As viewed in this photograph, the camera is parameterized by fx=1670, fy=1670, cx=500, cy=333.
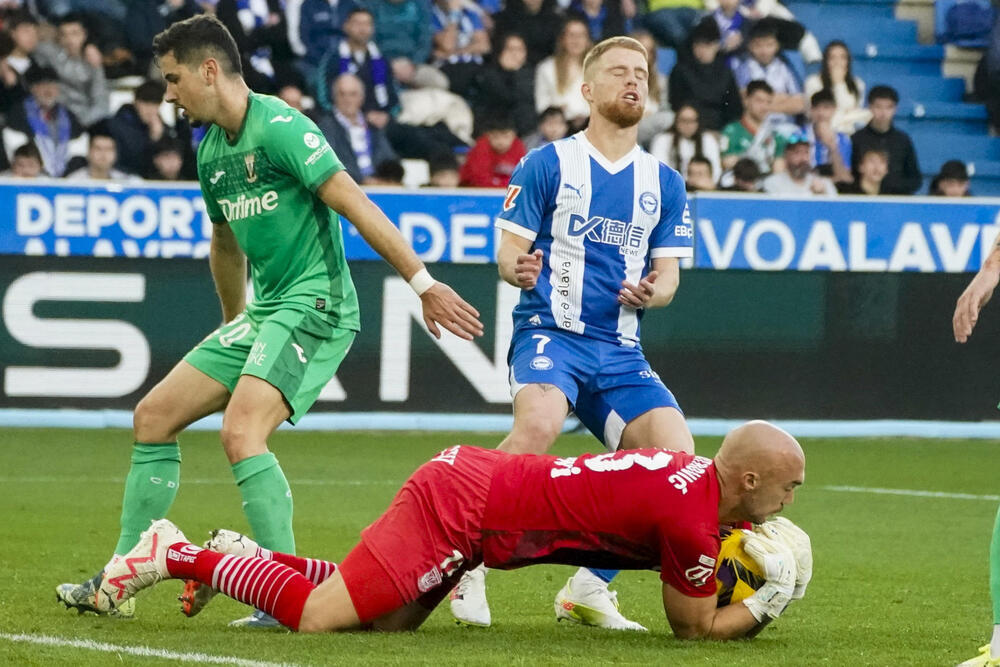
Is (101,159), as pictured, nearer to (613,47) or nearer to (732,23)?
(732,23)

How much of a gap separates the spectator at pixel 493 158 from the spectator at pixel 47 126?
11.4 feet

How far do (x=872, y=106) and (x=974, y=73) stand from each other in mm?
3177

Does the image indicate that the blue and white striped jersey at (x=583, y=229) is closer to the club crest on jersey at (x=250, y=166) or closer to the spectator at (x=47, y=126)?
the club crest on jersey at (x=250, y=166)

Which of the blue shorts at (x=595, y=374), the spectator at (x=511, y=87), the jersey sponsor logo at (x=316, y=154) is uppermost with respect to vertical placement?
the spectator at (x=511, y=87)

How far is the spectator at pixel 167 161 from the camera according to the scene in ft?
47.0

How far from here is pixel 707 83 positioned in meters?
16.5

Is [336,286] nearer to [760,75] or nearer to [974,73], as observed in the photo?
[760,75]

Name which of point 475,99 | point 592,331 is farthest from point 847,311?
point 592,331

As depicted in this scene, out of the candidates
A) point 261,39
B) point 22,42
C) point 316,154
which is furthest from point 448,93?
point 316,154

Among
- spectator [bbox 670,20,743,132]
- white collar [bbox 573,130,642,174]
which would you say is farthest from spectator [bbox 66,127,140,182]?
white collar [bbox 573,130,642,174]

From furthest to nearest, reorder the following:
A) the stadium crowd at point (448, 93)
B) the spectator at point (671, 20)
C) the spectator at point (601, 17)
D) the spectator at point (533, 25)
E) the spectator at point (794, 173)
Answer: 1. the spectator at point (671, 20)
2. the spectator at point (601, 17)
3. the spectator at point (533, 25)
4. the spectator at point (794, 173)
5. the stadium crowd at point (448, 93)

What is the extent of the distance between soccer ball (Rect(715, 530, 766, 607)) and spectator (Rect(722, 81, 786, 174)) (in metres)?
10.6

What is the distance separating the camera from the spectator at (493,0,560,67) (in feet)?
54.6

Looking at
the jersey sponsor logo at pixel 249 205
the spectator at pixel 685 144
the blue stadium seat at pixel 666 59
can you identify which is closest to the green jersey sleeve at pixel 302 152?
the jersey sponsor logo at pixel 249 205
